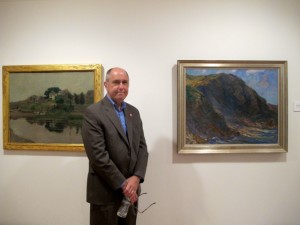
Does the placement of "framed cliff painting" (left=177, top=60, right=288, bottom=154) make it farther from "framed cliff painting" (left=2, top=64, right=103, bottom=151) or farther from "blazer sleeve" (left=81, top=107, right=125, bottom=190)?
"framed cliff painting" (left=2, top=64, right=103, bottom=151)

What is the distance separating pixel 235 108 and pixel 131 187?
119cm

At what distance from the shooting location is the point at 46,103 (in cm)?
200

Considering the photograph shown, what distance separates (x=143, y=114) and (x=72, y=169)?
867 millimetres

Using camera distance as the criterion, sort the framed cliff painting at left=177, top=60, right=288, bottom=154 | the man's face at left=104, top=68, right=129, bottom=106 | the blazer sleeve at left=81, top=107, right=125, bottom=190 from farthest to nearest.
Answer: the framed cliff painting at left=177, top=60, right=288, bottom=154 → the man's face at left=104, top=68, right=129, bottom=106 → the blazer sleeve at left=81, top=107, right=125, bottom=190

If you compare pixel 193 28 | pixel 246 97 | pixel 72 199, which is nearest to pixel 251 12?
pixel 193 28

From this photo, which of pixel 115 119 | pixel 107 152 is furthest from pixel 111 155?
pixel 115 119

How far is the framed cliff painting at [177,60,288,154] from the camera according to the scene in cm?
192

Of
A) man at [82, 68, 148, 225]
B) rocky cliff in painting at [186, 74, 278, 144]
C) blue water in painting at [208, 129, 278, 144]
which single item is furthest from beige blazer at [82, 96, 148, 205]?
blue water in painting at [208, 129, 278, 144]

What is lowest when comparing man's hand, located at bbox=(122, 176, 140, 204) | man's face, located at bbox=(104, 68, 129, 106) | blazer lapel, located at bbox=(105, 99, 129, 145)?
man's hand, located at bbox=(122, 176, 140, 204)

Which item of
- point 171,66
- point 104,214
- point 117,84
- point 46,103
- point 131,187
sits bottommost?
point 104,214

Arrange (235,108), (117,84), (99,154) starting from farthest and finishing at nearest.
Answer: (235,108), (117,84), (99,154)

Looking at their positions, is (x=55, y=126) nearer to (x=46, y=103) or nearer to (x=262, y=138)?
(x=46, y=103)

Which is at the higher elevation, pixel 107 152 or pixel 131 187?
pixel 107 152

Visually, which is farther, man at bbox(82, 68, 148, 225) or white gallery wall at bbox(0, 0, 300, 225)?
white gallery wall at bbox(0, 0, 300, 225)
